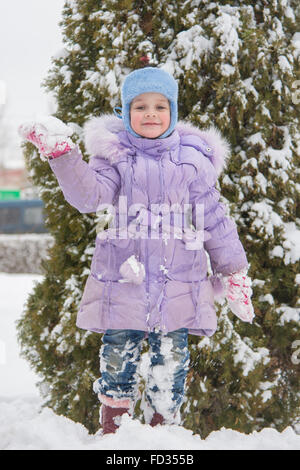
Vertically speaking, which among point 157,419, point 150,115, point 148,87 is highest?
point 148,87

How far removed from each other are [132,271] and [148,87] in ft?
2.74

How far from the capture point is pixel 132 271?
2.26 metres

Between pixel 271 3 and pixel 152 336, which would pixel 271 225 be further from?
pixel 271 3

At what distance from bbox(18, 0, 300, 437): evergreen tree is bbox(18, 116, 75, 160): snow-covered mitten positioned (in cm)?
112

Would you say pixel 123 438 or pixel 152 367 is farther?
pixel 152 367

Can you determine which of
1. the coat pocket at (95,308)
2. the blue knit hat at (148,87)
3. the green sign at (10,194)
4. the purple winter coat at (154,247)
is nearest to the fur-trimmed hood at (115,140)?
the purple winter coat at (154,247)

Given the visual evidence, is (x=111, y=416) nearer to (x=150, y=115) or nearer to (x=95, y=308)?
(x=95, y=308)

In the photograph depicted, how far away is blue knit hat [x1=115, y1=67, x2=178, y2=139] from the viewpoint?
2.34 metres

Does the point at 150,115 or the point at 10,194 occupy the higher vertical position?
the point at 150,115

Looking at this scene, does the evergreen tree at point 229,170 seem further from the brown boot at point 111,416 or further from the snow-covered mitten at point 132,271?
the snow-covered mitten at point 132,271

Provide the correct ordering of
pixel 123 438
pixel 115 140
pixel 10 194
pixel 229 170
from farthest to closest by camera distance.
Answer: pixel 10 194 < pixel 229 170 < pixel 115 140 < pixel 123 438

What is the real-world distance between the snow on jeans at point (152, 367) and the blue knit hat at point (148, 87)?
37.1 inches

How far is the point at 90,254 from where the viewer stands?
10.5 ft

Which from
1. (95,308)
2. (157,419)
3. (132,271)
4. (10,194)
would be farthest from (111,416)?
(10,194)
